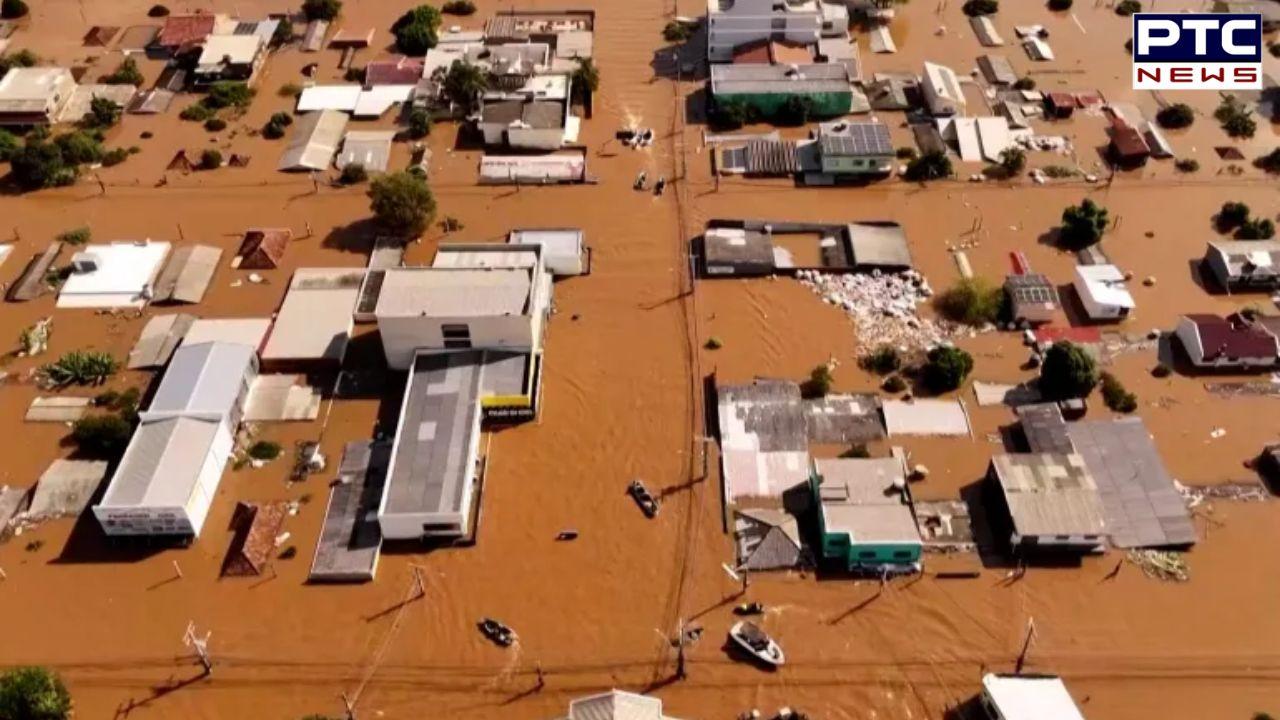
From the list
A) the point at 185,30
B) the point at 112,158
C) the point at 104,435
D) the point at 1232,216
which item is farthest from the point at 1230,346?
the point at 185,30

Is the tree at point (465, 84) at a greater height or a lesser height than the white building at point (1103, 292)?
greater

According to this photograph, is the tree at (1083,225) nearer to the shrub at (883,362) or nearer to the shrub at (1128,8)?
the shrub at (883,362)

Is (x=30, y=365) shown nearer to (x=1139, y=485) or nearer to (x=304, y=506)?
(x=304, y=506)

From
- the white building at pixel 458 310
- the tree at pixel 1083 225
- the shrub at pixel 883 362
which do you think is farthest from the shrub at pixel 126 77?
the tree at pixel 1083 225

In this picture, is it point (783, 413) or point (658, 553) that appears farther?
point (783, 413)

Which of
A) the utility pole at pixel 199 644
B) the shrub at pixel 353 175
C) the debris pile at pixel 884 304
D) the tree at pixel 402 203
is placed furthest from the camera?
the shrub at pixel 353 175

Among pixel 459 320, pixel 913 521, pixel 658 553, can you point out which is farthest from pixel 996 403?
pixel 459 320
